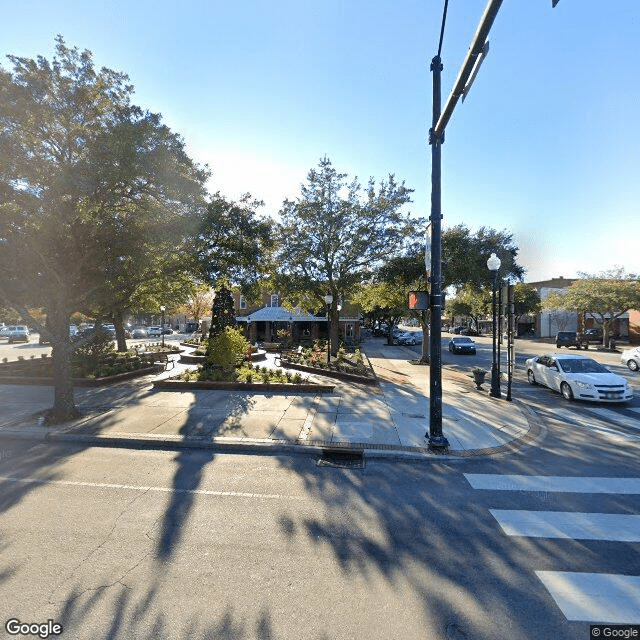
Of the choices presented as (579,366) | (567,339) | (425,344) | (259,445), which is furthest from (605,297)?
(259,445)

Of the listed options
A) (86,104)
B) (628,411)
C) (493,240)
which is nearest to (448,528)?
(628,411)

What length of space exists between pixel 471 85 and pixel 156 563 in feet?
21.5

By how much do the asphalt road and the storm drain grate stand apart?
0.24 m

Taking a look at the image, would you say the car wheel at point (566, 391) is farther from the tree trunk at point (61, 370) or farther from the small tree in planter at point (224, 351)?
the tree trunk at point (61, 370)

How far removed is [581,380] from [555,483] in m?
7.31

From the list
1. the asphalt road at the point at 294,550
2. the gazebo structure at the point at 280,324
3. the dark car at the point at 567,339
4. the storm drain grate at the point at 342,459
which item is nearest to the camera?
the asphalt road at the point at 294,550

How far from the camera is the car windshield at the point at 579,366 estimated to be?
40.2 feet

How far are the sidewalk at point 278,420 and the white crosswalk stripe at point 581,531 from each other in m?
1.45

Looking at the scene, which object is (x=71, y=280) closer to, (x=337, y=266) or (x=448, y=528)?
(x=448, y=528)

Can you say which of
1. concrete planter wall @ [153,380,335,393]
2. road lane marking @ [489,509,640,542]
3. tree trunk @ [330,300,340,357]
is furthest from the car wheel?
tree trunk @ [330,300,340,357]

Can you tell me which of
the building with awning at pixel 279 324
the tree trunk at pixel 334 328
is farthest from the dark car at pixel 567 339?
the tree trunk at pixel 334 328

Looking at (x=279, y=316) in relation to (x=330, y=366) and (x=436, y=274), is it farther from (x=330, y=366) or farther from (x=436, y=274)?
(x=436, y=274)

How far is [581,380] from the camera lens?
452 inches

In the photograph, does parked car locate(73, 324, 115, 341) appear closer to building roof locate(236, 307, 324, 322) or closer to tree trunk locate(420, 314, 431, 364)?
building roof locate(236, 307, 324, 322)
